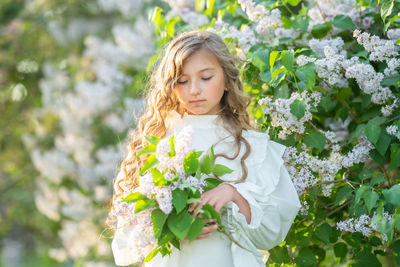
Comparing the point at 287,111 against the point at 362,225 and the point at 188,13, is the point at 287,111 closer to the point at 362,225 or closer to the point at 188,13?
the point at 362,225

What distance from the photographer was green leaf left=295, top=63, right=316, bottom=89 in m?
1.84

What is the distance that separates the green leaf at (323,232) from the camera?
2.04 metres

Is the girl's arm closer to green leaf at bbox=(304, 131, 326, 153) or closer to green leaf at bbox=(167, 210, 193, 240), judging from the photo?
green leaf at bbox=(167, 210, 193, 240)

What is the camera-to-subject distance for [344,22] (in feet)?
6.99

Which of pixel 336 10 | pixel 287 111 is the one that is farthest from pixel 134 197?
pixel 336 10

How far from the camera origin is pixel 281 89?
6.89 ft

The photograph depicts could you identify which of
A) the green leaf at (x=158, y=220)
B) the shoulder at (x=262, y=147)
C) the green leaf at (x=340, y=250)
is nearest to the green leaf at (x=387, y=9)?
the shoulder at (x=262, y=147)

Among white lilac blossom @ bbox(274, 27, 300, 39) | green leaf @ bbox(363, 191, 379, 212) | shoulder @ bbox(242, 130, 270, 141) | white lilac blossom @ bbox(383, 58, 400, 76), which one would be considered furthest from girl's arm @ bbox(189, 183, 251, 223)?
white lilac blossom @ bbox(274, 27, 300, 39)

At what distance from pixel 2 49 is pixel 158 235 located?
629 cm

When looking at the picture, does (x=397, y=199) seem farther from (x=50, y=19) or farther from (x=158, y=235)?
(x=50, y=19)

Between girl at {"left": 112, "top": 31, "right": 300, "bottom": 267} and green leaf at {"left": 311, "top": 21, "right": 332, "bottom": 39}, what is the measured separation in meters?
0.48

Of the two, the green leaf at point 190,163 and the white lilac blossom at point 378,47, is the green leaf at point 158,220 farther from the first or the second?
the white lilac blossom at point 378,47

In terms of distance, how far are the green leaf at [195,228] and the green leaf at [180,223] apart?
2 cm

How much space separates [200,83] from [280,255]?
0.79 meters
